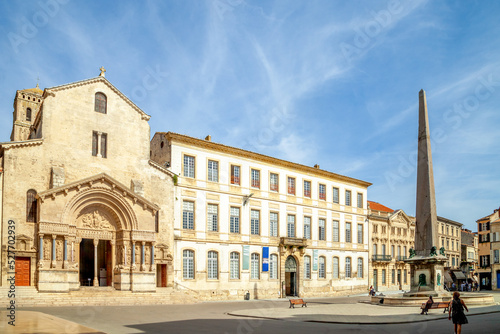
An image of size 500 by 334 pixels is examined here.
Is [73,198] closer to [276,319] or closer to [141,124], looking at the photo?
[141,124]

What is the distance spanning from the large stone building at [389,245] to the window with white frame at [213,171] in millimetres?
21417

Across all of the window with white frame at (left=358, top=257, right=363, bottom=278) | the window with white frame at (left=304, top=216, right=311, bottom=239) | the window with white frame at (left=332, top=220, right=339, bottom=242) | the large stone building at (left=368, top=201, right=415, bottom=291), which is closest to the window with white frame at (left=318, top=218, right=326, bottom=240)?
the window with white frame at (left=304, top=216, right=311, bottom=239)

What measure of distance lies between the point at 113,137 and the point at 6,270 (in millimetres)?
10727

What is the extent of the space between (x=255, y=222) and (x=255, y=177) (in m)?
3.71

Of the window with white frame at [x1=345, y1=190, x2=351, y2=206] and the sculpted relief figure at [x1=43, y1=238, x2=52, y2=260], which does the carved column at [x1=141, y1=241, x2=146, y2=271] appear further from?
the window with white frame at [x1=345, y1=190, x2=351, y2=206]

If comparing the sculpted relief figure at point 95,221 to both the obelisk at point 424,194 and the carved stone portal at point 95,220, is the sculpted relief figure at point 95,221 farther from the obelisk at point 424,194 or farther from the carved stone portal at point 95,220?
the obelisk at point 424,194

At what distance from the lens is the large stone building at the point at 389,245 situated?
54094 millimetres

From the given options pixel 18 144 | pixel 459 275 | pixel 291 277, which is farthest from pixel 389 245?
pixel 18 144

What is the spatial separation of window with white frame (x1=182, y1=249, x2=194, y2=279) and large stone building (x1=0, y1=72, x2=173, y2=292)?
1374mm

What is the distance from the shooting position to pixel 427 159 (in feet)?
87.5

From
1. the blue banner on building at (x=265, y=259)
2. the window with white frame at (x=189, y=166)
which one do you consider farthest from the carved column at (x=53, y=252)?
the blue banner on building at (x=265, y=259)

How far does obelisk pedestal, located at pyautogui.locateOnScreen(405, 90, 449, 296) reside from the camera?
84.9 ft

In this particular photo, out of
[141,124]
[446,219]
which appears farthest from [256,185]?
[446,219]

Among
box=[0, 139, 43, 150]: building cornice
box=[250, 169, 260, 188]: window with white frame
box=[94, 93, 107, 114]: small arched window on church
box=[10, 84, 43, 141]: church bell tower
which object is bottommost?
box=[250, 169, 260, 188]: window with white frame
